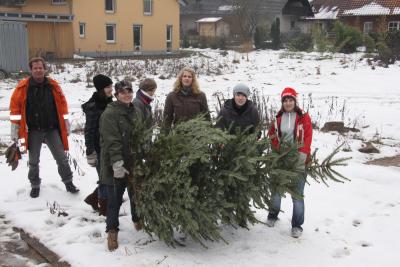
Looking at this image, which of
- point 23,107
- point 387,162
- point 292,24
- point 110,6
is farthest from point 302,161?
point 292,24

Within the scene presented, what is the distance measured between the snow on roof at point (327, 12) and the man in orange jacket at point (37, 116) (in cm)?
4029

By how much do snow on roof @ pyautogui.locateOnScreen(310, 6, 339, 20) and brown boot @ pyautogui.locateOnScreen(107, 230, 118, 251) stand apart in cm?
4148

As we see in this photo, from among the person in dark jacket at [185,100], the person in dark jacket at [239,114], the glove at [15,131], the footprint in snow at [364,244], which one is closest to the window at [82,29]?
the glove at [15,131]

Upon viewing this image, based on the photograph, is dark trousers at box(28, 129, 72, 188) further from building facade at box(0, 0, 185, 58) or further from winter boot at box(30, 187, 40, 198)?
building facade at box(0, 0, 185, 58)

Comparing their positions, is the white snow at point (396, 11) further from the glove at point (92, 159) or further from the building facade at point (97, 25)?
the glove at point (92, 159)

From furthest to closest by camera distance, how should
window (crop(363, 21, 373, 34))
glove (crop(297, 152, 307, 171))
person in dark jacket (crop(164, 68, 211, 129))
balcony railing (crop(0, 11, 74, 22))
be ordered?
window (crop(363, 21, 373, 34)) → balcony railing (crop(0, 11, 74, 22)) → person in dark jacket (crop(164, 68, 211, 129)) → glove (crop(297, 152, 307, 171))

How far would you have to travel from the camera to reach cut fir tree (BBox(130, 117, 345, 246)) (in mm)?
4445

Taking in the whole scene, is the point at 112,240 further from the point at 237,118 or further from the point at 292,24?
the point at 292,24

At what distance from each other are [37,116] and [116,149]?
1.98 m

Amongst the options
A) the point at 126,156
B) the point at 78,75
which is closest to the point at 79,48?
the point at 78,75

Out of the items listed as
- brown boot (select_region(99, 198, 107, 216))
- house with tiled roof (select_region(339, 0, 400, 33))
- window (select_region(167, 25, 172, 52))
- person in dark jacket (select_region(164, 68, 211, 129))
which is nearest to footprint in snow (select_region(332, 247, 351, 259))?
person in dark jacket (select_region(164, 68, 211, 129))

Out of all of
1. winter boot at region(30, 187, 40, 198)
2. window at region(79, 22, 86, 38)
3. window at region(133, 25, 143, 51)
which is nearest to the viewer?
winter boot at region(30, 187, 40, 198)

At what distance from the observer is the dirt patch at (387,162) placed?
8.51 metres

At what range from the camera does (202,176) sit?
15.3 feet
